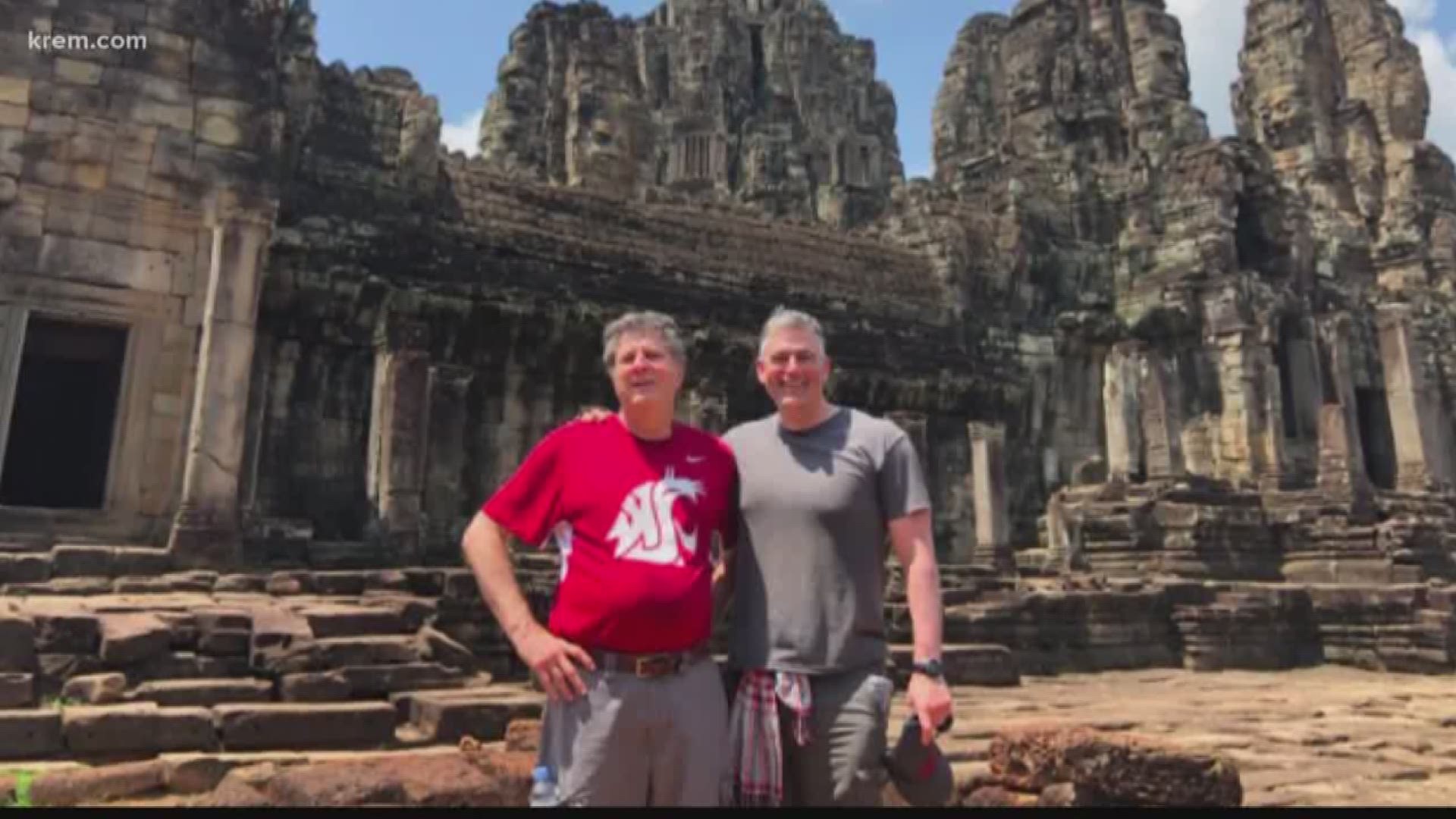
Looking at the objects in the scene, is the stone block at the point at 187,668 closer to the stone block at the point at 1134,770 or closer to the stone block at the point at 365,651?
the stone block at the point at 365,651

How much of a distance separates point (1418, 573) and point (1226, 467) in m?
6.34

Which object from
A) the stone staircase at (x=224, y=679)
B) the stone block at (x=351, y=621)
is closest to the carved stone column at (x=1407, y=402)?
the stone staircase at (x=224, y=679)

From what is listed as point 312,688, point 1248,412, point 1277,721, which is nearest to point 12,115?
point 312,688

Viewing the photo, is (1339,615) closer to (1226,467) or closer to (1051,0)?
(1226,467)

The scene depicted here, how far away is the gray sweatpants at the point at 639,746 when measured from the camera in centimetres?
252

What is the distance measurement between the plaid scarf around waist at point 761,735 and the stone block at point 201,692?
3970 mm

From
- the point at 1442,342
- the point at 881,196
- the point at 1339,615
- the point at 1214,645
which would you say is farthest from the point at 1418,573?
the point at 881,196

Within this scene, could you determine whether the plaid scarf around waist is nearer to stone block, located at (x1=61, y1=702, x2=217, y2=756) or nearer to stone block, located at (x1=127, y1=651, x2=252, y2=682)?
stone block, located at (x1=61, y1=702, x2=217, y2=756)

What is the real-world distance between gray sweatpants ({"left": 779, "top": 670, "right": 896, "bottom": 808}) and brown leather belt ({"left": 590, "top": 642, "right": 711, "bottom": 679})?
291 mm

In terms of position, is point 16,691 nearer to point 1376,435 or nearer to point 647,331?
point 647,331

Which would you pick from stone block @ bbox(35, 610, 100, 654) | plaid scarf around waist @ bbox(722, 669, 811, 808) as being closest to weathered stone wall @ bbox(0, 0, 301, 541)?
stone block @ bbox(35, 610, 100, 654)

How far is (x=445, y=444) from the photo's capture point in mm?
14672

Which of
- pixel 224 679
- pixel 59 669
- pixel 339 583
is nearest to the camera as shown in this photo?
pixel 59 669

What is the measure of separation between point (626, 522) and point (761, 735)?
2.01 feet
